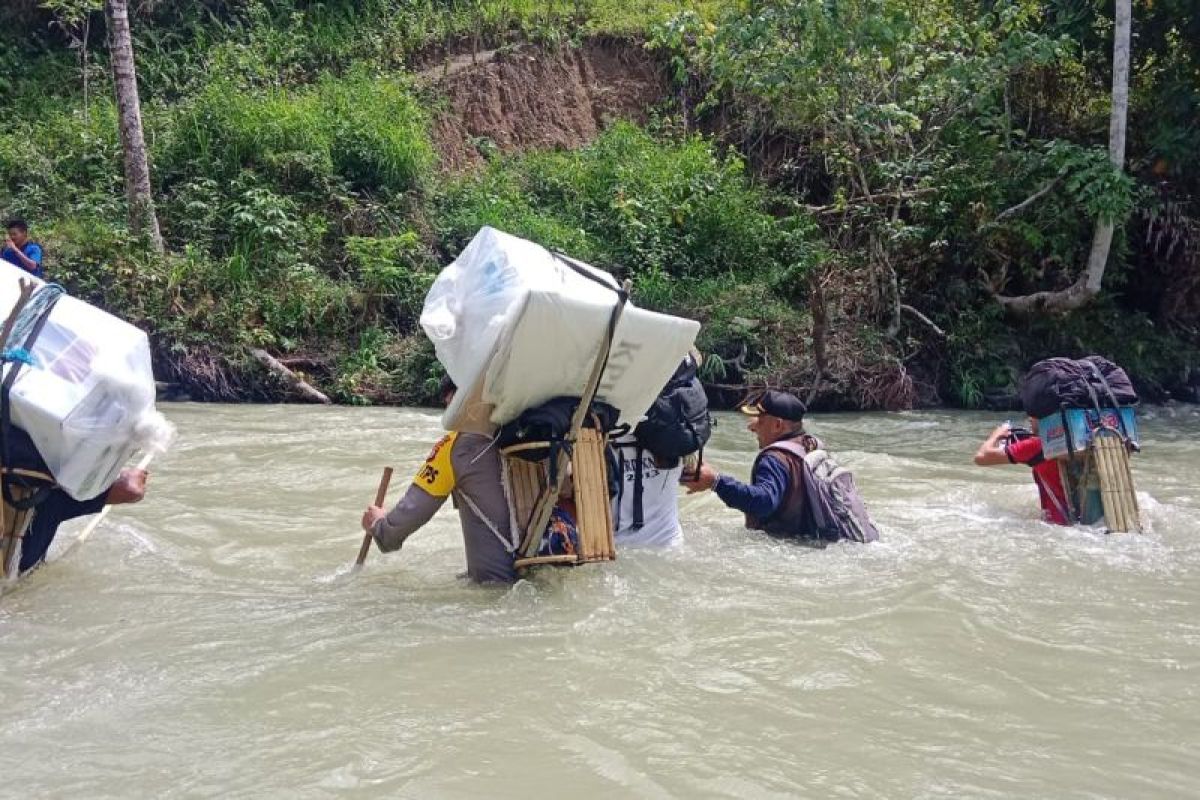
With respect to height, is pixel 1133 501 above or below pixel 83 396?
below

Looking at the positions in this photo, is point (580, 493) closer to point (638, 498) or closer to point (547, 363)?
point (547, 363)

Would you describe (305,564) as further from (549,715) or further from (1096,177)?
(1096,177)

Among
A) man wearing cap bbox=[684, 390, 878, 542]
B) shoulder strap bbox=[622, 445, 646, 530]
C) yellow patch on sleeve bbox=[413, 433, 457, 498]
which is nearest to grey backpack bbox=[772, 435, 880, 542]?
man wearing cap bbox=[684, 390, 878, 542]

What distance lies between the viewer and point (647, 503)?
4.85 metres

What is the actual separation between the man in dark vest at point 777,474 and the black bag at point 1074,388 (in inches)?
48.4

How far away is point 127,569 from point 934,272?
10.6m

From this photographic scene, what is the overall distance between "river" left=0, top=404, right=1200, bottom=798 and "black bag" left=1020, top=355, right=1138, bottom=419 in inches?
24.3

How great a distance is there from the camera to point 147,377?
4395mm

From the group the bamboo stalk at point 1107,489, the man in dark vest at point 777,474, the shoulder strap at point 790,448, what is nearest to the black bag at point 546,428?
the man in dark vest at point 777,474


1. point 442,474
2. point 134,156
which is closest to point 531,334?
point 442,474

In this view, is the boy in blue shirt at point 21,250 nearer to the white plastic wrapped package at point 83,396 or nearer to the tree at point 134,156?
→ the tree at point 134,156

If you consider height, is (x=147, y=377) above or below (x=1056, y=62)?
below

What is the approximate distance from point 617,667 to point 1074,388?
2902mm

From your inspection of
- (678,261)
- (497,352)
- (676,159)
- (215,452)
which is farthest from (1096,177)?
(497,352)
